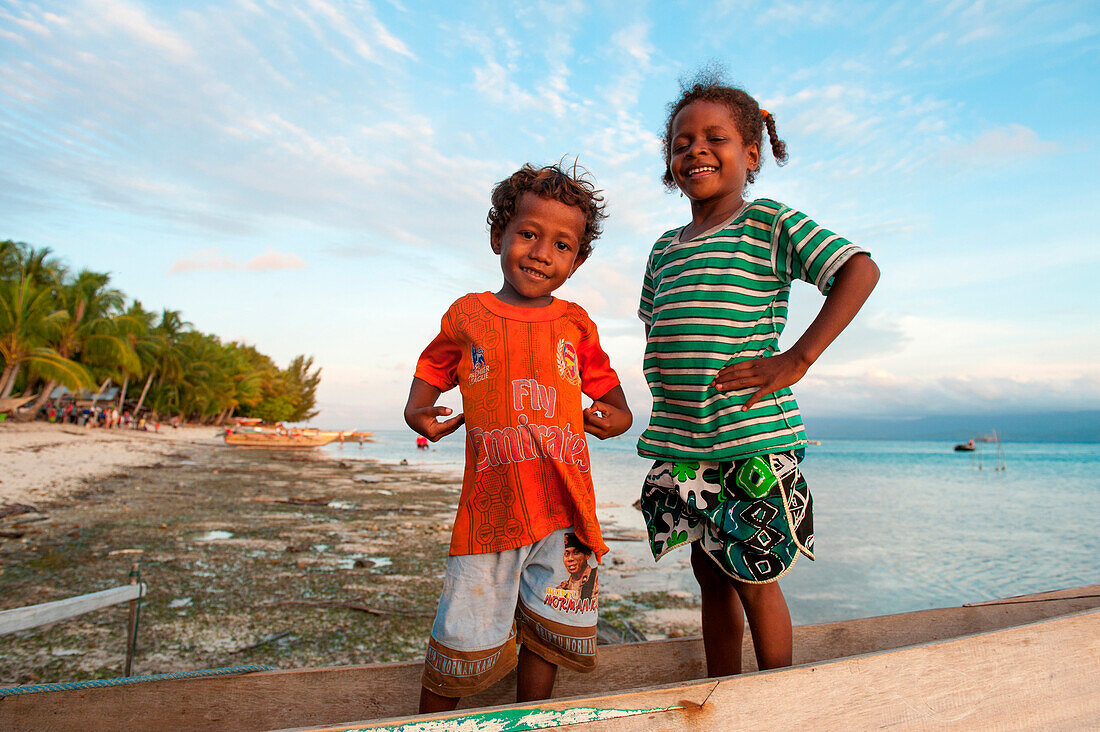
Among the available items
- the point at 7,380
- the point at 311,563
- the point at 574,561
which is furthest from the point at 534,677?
the point at 7,380

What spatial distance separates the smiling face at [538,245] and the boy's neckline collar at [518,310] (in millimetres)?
33

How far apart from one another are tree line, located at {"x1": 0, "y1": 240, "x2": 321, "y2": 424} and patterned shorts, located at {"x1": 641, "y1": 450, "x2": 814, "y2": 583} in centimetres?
3274

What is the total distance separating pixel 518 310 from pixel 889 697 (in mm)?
1403

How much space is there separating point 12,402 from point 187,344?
1475 cm

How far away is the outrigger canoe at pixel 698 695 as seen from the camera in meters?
1.26

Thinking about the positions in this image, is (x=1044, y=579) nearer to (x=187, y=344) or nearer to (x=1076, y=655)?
(x=1076, y=655)

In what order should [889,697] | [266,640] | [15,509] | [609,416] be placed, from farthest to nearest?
1. [15,509]
2. [266,640]
3. [609,416]
4. [889,697]

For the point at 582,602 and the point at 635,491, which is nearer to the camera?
the point at 582,602

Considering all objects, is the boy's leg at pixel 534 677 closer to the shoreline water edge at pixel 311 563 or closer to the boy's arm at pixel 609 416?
the boy's arm at pixel 609 416

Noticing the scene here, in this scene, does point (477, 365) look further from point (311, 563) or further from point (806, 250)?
point (311, 563)

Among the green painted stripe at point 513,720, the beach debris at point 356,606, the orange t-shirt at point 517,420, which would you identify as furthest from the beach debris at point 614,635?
the green painted stripe at point 513,720

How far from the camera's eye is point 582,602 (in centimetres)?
168

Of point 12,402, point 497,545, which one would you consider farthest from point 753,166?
point 12,402

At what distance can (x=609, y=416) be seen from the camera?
6.30ft
